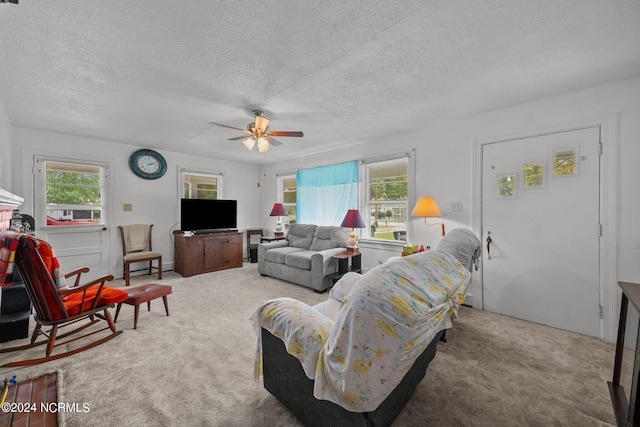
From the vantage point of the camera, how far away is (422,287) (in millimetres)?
1167

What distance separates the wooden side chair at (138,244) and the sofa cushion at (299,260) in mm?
2301

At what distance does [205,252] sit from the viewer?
4.85m

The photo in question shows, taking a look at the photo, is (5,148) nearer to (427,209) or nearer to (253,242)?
(253,242)

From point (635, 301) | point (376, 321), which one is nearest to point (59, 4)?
point (376, 321)

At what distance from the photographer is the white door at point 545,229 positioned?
8.22 feet

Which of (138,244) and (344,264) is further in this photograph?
(138,244)

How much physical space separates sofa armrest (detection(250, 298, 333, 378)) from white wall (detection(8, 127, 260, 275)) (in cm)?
Result: 445

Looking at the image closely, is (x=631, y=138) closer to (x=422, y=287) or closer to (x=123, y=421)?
(x=422, y=287)

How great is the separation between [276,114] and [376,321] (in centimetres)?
282

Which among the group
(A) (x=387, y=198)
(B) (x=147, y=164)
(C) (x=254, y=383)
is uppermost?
(B) (x=147, y=164)

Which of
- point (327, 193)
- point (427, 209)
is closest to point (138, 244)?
point (327, 193)

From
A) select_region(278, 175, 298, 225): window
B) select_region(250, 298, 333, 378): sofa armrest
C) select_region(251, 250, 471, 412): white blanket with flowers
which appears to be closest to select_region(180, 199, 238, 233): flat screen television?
select_region(278, 175, 298, 225): window

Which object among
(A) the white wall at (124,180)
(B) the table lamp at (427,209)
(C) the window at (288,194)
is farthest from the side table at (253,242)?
(B) the table lamp at (427,209)

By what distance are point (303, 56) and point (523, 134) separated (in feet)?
8.50
